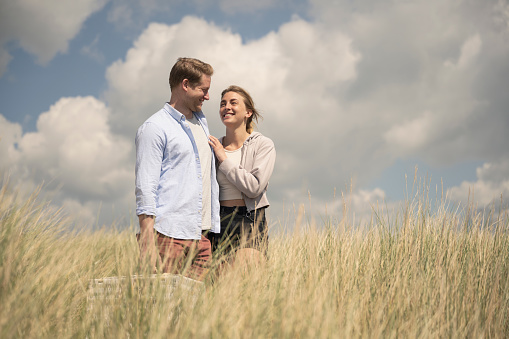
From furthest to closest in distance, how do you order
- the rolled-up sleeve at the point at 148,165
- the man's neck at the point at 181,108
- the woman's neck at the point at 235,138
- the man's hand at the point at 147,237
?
the woman's neck at the point at 235,138
the man's neck at the point at 181,108
the rolled-up sleeve at the point at 148,165
the man's hand at the point at 147,237

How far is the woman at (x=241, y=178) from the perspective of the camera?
10.3ft

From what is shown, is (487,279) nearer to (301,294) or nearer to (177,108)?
(301,294)

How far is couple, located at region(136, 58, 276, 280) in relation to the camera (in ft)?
9.47

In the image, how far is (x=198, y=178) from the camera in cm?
307

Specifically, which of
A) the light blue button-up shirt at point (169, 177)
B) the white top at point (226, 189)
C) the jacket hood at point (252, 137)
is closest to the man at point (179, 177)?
the light blue button-up shirt at point (169, 177)

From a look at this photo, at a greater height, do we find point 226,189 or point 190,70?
point 190,70

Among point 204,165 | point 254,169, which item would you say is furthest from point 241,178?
point 204,165

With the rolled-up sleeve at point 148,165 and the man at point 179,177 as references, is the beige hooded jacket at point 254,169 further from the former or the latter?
the rolled-up sleeve at point 148,165

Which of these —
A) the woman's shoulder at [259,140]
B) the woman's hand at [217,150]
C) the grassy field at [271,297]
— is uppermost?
the woman's shoulder at [259,140]

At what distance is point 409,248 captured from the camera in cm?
352

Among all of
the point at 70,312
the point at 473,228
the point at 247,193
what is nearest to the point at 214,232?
the point at 247,193

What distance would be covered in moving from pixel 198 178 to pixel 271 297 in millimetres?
1051

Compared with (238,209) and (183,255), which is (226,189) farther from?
(183,255)

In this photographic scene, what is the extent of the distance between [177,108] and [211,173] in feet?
1.89
